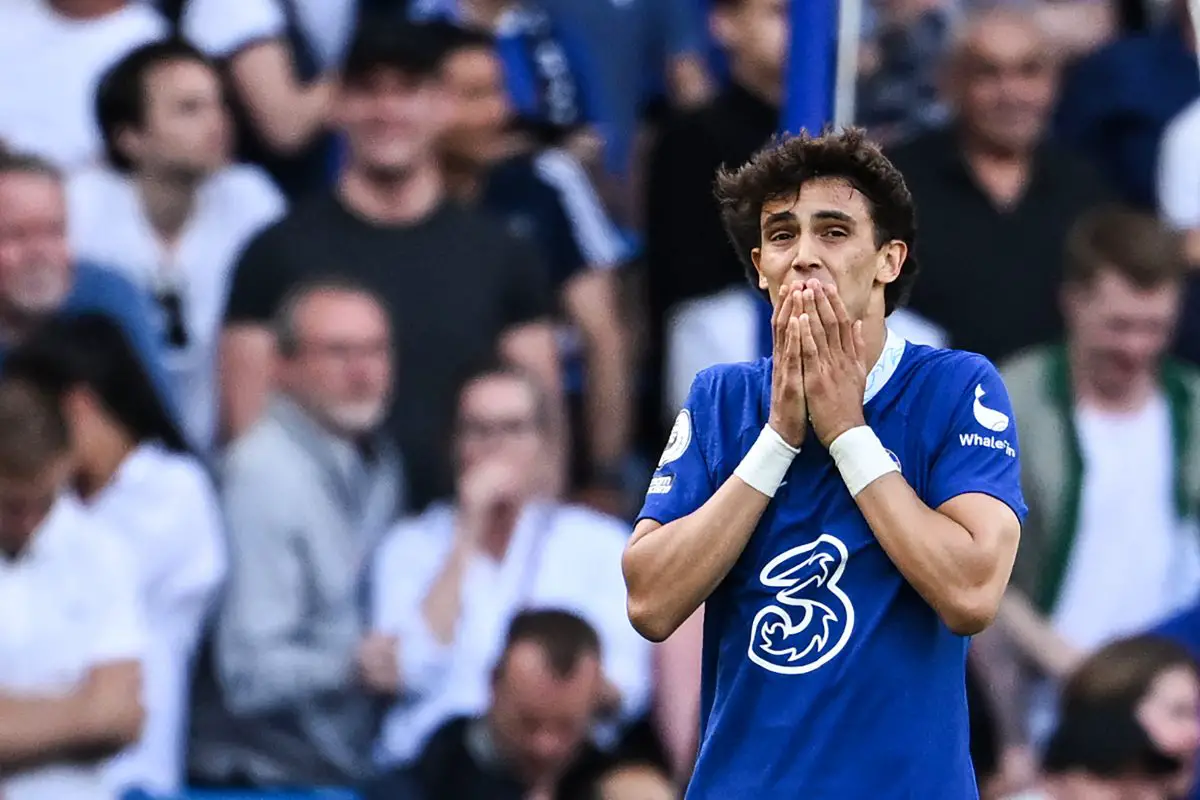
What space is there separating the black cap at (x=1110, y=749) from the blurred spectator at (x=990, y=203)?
1487mm

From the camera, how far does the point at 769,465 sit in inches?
128

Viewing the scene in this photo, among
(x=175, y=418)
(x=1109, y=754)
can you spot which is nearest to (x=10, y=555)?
(x=175, y=418)

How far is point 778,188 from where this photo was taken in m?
3.35

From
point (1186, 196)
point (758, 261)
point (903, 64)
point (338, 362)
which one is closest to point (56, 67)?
point (338, 362)

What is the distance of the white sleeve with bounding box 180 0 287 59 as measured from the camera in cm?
789

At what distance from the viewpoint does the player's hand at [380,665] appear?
6.56 m

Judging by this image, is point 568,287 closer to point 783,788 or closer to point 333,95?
point 333,95

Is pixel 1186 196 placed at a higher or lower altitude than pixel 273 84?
lower

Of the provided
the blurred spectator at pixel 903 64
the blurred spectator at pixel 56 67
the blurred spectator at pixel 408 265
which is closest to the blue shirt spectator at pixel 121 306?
the blurred spectator at pixel 408 265

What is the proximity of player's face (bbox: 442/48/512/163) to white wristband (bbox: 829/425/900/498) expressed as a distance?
4.48 metres

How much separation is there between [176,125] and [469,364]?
1.22 metres

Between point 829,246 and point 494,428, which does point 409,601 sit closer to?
point 494,428

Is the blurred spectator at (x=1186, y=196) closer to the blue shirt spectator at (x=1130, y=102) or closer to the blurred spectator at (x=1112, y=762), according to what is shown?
the blue shirt spectator at (x=1130, y=102)

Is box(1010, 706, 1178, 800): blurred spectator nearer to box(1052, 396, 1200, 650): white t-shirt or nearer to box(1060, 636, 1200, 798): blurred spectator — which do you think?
box(1060, 636, 1200, 798): blurred spectator
